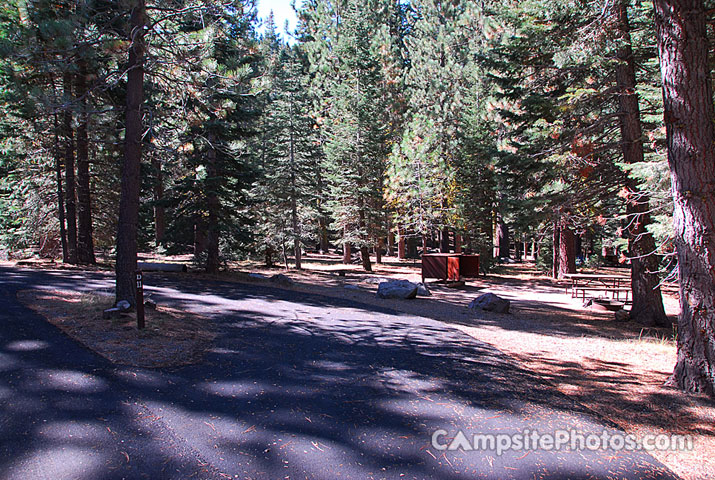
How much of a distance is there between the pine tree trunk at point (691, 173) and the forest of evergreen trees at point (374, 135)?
0.02 metres

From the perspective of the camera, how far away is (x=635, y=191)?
1024 cm

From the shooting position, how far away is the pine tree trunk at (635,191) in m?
9.60

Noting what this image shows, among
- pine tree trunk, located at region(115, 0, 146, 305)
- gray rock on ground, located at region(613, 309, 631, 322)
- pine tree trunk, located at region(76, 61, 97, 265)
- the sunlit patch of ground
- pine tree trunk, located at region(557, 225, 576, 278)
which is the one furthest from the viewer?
pine tree trunk, located at region(557, 225, 576, 278)

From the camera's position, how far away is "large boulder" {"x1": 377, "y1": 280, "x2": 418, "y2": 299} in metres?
14.2

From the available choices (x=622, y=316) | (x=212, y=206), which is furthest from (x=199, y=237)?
(x=622, y=316)

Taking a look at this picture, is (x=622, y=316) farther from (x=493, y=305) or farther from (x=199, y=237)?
(x=199, y=237)

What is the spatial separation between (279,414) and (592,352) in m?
6.10

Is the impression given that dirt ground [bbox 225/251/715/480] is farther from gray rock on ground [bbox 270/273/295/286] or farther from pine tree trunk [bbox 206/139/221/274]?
pine tree trunk [bbox 206/139/221/274]

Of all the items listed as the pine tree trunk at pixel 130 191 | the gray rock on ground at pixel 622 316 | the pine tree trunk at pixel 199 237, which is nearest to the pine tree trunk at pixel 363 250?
the pine tree trunk at pixel 199 237

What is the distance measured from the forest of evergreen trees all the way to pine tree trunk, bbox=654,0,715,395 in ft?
0.08

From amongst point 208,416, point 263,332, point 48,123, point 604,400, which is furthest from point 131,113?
point 48,123

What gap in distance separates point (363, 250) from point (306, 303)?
13327mm

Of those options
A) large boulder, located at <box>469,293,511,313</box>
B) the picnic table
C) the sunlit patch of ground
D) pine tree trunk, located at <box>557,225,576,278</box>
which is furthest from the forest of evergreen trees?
large boulder, located at <box>469,293,511,313</box>

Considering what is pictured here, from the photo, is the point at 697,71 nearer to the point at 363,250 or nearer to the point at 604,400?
the point at 604,400
